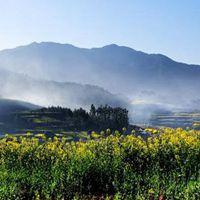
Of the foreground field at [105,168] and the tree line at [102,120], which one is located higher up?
the tree line at [102,120]

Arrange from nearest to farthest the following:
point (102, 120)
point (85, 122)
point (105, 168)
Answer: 1. point (105, 168)
2. point (102, 120)
3. point (85, 122)

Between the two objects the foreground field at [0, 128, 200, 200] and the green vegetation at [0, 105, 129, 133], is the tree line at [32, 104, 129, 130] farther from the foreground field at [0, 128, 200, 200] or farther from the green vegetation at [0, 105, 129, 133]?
the foreground field at [0, 128, 200, 200]

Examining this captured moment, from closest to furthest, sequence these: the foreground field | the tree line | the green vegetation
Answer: the foreground field < the tree line < the green vegetation

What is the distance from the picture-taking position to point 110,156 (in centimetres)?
2150

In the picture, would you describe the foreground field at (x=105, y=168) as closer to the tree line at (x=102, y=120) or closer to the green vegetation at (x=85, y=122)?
the tree line at (x=102, y=120)

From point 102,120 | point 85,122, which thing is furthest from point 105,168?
point 85,122

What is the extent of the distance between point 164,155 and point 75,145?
15.0 ft

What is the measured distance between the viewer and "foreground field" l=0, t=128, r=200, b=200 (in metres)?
16.9

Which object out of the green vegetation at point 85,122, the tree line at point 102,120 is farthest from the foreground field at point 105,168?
the green vegetation at point 85,122

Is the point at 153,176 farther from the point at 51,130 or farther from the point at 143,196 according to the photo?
the point at 51,130

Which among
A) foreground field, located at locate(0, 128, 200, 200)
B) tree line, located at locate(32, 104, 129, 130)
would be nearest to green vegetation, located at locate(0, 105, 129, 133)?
tree line, located at locate(32, 104, 129, 130)

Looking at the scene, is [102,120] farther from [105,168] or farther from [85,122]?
[105,168]

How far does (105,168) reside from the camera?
20.2 m

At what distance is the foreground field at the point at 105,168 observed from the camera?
16.9m
